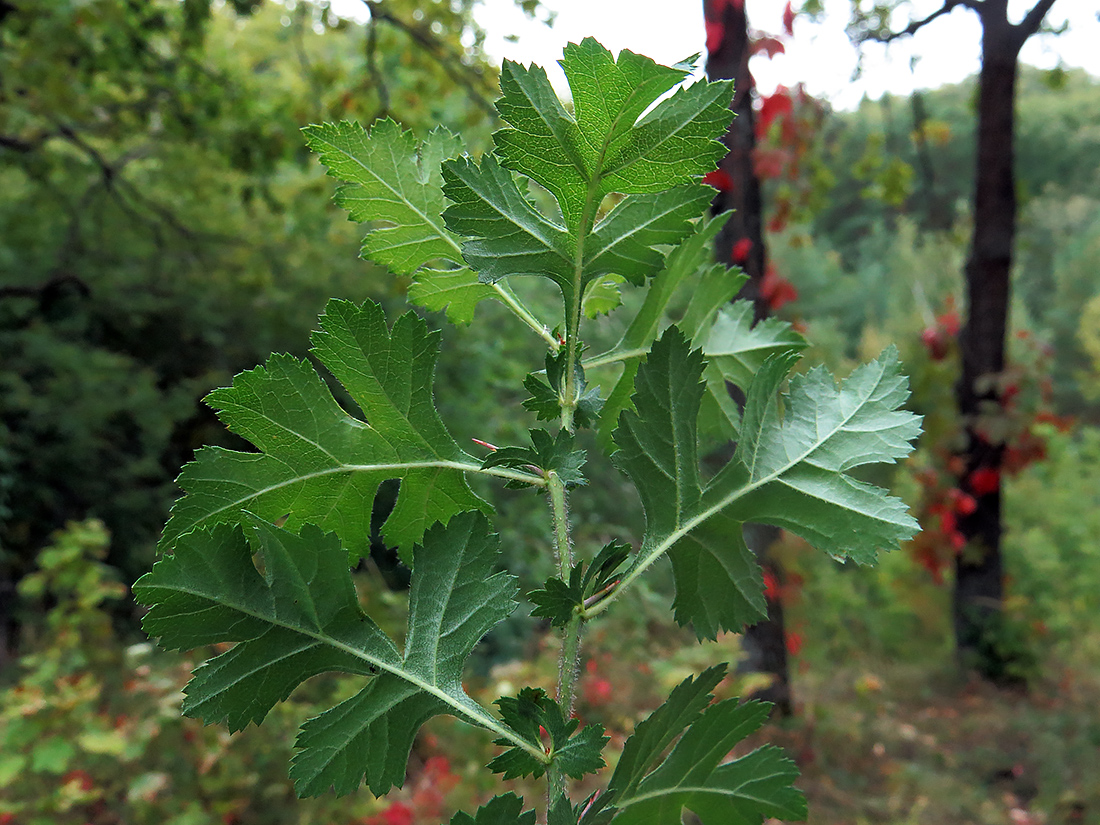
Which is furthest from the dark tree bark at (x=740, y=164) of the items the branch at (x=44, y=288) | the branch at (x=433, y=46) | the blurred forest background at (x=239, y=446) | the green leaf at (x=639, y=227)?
the branch at (x=44, y=288)

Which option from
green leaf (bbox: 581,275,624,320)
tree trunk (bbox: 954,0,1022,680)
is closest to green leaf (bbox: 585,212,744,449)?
green leaf (bbox: 581,275,624,320)

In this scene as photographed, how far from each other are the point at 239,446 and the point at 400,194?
3.75m

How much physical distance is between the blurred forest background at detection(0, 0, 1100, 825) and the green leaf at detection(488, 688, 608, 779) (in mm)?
2713

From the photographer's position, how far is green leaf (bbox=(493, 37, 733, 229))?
1.10 feet

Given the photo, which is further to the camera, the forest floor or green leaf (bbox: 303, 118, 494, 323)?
the forest floor

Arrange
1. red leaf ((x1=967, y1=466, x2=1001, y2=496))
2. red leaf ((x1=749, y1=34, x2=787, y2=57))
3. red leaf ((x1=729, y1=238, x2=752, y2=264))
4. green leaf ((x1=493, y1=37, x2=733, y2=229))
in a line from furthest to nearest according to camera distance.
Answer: red leaf ((x1=967, y1=466, x2=1001, y2=496)) < red leaf ((x1=749, y1=34, x2=787, y2=57)) < red leaf ((x1=729, y1=238, x2=752, y2=264)) < green leaf ((x1=493, y1=37, x2=733, y2=229))

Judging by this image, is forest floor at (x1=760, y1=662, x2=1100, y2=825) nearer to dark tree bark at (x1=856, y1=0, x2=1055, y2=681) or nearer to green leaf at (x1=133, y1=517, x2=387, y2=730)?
dark tree bark at (x1=856, y1=0, x2=1055, y2=681)

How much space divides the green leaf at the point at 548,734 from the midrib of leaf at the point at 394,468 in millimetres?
100

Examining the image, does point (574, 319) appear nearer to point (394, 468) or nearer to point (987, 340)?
point (394, 468)

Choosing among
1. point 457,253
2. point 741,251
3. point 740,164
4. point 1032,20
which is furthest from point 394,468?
point 1032,20

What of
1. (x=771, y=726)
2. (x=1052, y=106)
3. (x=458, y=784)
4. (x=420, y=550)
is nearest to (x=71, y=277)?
(x=458, y=784)

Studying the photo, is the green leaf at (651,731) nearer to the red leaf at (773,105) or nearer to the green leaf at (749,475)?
the green leaf at (749,475)

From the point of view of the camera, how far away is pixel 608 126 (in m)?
0.34

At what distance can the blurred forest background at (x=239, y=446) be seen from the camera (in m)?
3.16
